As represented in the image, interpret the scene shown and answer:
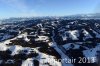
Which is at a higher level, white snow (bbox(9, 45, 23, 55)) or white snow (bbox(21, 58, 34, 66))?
white snow (bbox(21, 58, 34, 66))

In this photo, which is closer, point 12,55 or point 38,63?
point 38,63

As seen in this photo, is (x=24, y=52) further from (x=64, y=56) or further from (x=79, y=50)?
(x=79, y=50)

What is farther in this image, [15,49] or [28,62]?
[15,49]

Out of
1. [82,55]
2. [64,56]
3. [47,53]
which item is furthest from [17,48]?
[82,55]

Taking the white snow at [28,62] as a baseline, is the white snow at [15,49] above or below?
below

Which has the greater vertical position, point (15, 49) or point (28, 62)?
point (28, 62)

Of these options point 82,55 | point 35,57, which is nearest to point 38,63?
point 35,57

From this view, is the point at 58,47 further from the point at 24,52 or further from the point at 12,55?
the point at 12,55

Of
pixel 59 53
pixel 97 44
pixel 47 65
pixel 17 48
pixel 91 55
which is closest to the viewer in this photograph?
pixel 47 65

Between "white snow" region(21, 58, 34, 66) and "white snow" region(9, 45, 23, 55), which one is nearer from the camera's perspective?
"white snow" region(21, 58, 34, 66)

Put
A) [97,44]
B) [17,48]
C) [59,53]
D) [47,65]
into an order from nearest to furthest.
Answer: [47,65], [59,53], [17,48], [97,44]

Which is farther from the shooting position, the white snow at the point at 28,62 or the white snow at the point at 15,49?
the white snow at the point at 15,49
